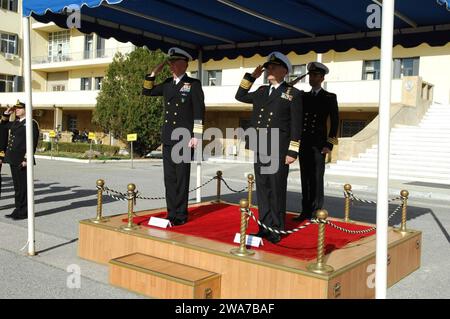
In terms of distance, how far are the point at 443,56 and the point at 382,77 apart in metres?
23.3

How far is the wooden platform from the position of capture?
4051 mm

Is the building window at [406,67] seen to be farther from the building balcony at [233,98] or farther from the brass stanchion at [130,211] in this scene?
→ the brass stanchion at [130,211]

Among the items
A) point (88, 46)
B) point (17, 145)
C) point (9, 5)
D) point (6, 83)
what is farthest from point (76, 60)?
point (17, 145)

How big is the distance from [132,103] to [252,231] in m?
21.3

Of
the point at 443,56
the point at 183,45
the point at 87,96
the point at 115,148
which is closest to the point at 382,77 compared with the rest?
the point at 183,45

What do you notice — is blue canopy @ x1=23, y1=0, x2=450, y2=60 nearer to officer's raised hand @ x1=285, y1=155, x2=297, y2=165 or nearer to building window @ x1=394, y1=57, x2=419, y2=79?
officer's raised hand @ x1=285, y1=155, x2=297, y2=165

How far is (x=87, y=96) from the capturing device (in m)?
34.2

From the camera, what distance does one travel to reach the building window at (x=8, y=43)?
133 ft

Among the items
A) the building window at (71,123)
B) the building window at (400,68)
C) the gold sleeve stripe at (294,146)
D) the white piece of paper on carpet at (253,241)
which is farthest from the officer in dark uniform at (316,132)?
the building window at (71,123)

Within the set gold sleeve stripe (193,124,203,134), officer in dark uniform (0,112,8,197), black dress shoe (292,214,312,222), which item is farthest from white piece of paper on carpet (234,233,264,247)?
officer in dark uniform (0,112,8,197)

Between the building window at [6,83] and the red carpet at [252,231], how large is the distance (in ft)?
130

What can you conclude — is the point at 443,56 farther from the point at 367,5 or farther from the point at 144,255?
the point at 144,255

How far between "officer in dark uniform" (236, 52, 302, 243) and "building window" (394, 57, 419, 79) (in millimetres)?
22016

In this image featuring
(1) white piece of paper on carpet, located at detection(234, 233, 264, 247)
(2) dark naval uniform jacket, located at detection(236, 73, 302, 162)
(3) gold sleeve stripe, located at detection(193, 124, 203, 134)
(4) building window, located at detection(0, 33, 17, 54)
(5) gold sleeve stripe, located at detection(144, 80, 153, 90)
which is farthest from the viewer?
(4) building window, located at detection(0, 33, 17, 54)
